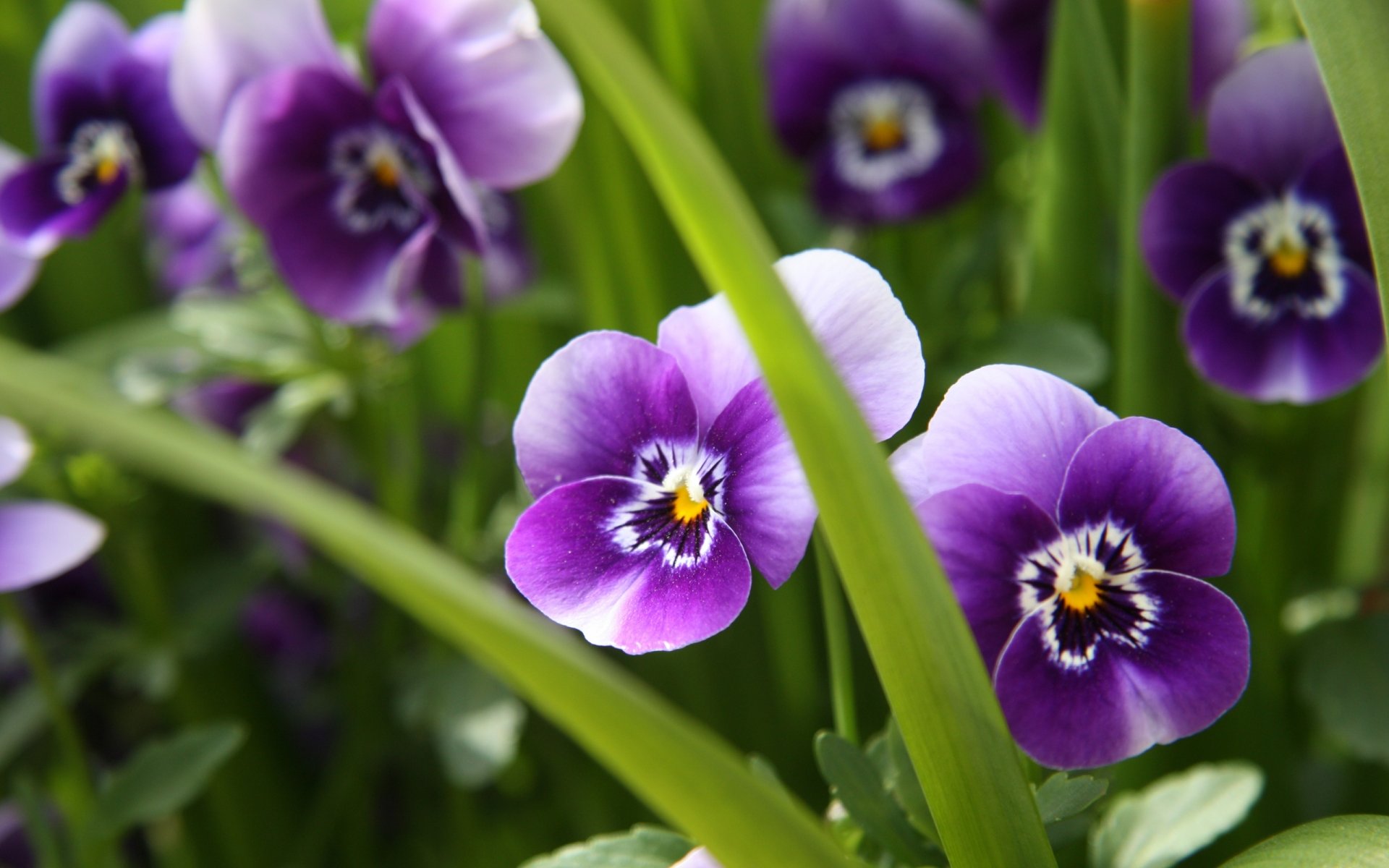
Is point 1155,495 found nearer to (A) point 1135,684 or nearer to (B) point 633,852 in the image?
(A) point 1135,684

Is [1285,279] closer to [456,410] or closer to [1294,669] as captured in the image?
[1294,669]

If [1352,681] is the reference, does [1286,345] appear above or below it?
above

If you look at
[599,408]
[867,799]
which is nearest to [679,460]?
[599,408]

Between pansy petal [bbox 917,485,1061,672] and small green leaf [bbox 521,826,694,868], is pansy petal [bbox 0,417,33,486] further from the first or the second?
pansy petal [bbox 917,485,1061,672]

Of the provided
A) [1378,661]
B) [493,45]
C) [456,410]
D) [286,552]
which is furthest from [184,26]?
[1378,661]

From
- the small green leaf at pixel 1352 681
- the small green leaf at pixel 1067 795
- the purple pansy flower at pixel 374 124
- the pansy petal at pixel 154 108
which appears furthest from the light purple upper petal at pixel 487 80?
the small green leaf at pixel 1352 681

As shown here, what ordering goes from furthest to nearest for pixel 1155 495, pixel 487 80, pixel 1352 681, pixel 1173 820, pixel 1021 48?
pixel 1021 48 < pixel 1352 681 < pixel 487 80 < pixel 1173 820 < pixel 1155 495
